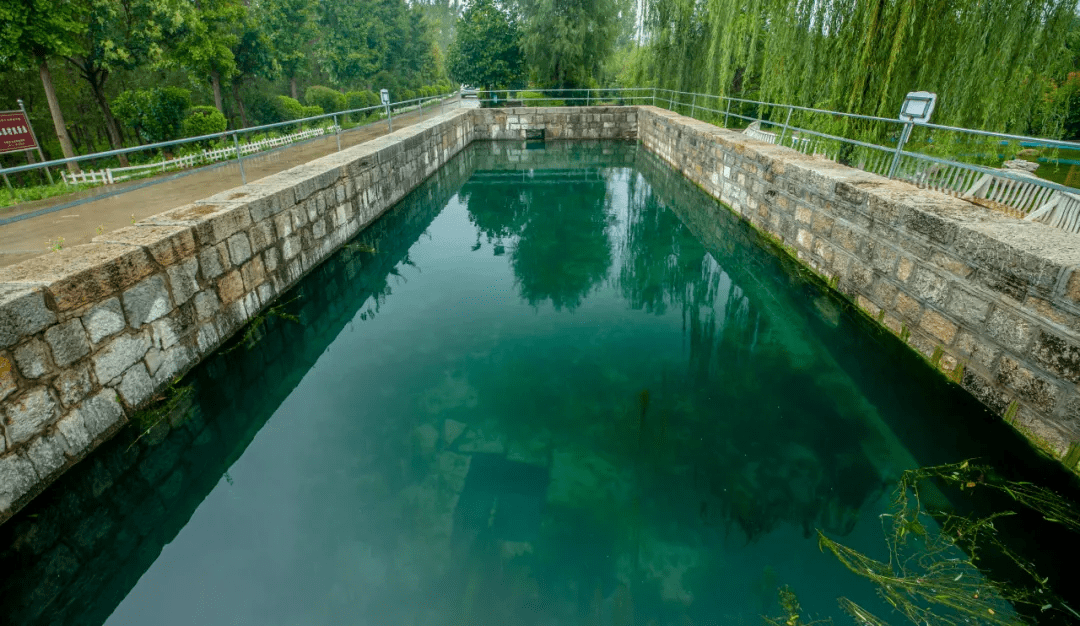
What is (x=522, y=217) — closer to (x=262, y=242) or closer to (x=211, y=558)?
(x=262, y=242)

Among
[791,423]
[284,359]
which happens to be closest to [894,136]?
[791,423]

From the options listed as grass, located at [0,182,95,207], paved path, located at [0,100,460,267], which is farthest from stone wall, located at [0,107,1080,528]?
grass, located at [0,182,95,207]

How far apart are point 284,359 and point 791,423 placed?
14.7 feet

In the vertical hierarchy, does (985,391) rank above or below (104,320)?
below

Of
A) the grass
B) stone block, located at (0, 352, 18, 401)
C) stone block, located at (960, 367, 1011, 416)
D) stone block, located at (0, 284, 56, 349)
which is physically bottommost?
stone block, located at (960, 367, 1011, 416)

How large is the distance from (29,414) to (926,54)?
9071mm

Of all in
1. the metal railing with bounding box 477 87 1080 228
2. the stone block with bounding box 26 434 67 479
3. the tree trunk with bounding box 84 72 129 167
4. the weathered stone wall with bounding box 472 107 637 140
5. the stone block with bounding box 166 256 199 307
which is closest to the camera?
the stone block with bounding box 26 434 67 479

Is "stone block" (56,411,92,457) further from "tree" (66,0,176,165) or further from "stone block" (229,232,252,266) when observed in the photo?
"tree" (66,0,176,165)

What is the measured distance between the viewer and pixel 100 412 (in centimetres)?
349

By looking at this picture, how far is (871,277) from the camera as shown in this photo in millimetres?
5145

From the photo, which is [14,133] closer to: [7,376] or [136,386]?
[136,386]

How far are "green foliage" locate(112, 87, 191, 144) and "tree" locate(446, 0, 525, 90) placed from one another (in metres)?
9.67

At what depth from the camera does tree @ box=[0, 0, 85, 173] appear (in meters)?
13.0

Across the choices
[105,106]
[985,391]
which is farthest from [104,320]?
[105,106]
